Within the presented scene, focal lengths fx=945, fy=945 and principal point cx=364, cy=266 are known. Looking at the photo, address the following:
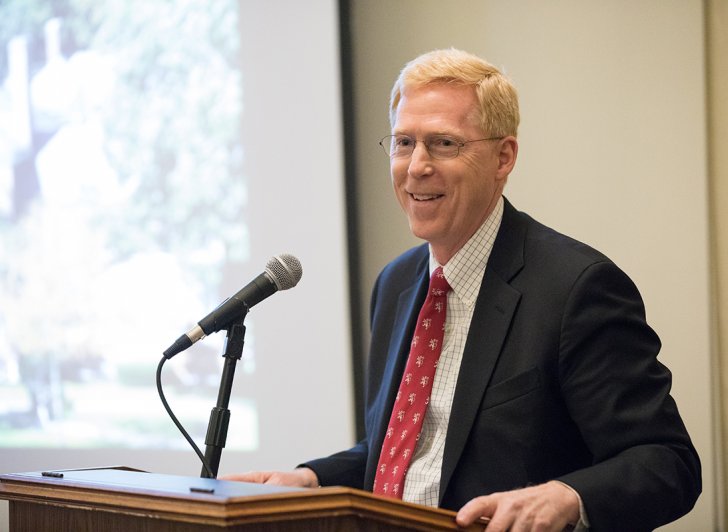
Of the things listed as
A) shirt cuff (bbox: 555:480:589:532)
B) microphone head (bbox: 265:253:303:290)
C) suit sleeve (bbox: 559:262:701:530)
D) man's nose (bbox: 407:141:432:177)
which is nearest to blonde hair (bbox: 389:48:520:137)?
man's nose (bbox: 407:141:432:177)

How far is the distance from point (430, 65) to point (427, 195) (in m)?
0.30

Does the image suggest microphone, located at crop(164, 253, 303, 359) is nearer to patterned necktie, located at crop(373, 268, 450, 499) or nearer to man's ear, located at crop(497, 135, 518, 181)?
patterned necktie, located at crop(373, 268, 450, 499)

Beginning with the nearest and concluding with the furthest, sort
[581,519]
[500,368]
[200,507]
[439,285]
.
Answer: [200,507] → [581,519] → [500,368] → [439,285]

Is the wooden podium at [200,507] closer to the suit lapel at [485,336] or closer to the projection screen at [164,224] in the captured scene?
the suit lapel at [485,336]

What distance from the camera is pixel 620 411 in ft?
6.05

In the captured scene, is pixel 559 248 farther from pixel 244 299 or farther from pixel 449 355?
pixel 244 299

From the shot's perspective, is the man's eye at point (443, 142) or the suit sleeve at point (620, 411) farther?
the man's eye at point (443, 142)

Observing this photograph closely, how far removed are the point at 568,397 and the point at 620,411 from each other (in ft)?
0.38

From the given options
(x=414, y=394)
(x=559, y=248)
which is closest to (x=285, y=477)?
(x=414, y=394)

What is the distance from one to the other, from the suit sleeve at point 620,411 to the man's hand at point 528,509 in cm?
4

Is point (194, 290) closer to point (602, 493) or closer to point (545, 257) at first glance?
point (545, 257)

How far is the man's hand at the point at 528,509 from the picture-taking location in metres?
1.58

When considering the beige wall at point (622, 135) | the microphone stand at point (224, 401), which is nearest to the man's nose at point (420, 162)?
the microphone stand at point (224, 401)

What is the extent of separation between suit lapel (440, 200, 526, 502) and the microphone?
417 mm
